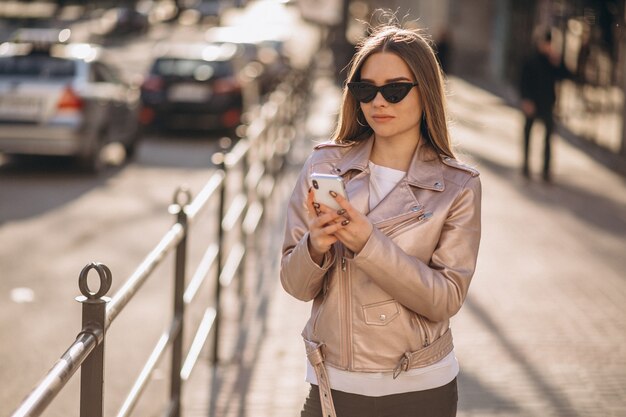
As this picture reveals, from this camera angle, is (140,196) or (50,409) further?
(140,196)

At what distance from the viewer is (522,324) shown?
7.61 metres

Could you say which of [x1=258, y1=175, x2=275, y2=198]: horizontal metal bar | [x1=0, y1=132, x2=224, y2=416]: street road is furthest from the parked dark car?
[x1=258, y1=175, x2=275, y2=198]: horizontal metal bar

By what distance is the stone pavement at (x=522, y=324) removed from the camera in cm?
596

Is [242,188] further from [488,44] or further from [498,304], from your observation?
[488,44]

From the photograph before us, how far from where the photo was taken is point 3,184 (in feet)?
44.9

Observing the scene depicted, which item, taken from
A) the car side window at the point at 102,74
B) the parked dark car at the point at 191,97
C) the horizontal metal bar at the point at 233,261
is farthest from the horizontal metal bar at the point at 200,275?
the parked dark car at the point at 191,97

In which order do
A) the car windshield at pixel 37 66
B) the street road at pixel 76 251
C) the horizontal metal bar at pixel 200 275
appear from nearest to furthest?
the horizontal metal bar at pixel 200 275, the street road at pixel 76 251, the car windshield at pixel 37 66

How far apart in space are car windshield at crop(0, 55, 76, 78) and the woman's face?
40.2 feet

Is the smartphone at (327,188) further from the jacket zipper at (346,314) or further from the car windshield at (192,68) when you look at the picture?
the car windshield at (192,68)

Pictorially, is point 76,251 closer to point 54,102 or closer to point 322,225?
point 54,102

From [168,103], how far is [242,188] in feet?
37.3

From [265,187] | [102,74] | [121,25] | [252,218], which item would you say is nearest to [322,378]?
[252,218]

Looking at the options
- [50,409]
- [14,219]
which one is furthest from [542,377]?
[14,219]

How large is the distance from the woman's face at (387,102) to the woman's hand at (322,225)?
0.38 m
